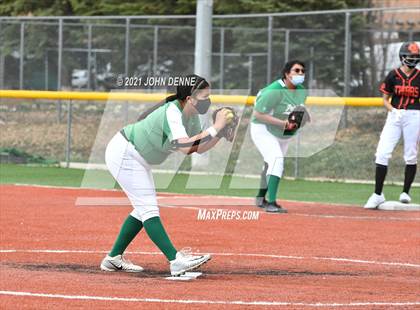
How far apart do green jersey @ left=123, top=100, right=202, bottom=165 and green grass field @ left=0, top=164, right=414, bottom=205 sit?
819cm

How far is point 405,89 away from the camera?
1703 cm

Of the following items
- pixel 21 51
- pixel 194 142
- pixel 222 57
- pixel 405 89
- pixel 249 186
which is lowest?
pixel 249 186

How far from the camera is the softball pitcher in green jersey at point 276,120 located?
16266mm

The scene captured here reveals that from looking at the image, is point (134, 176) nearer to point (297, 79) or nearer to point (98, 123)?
point (297, 79)

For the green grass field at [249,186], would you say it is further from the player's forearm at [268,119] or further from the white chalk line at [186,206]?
the player's forearm at [268,119]

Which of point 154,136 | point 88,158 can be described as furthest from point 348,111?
point 154,136

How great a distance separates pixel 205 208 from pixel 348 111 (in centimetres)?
726

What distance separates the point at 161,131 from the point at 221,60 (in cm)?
1733

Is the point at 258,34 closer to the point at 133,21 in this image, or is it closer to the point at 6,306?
the point at 133,21

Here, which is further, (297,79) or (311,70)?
(311,70)

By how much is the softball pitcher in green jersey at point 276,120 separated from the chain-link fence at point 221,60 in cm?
609

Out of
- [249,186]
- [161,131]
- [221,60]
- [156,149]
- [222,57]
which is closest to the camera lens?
[161,131]

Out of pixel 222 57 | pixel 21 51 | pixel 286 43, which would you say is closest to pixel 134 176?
pixel 286 43

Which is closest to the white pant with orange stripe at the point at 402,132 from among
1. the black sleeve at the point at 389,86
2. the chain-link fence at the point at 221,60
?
the black sleeve at the point at 389,86
